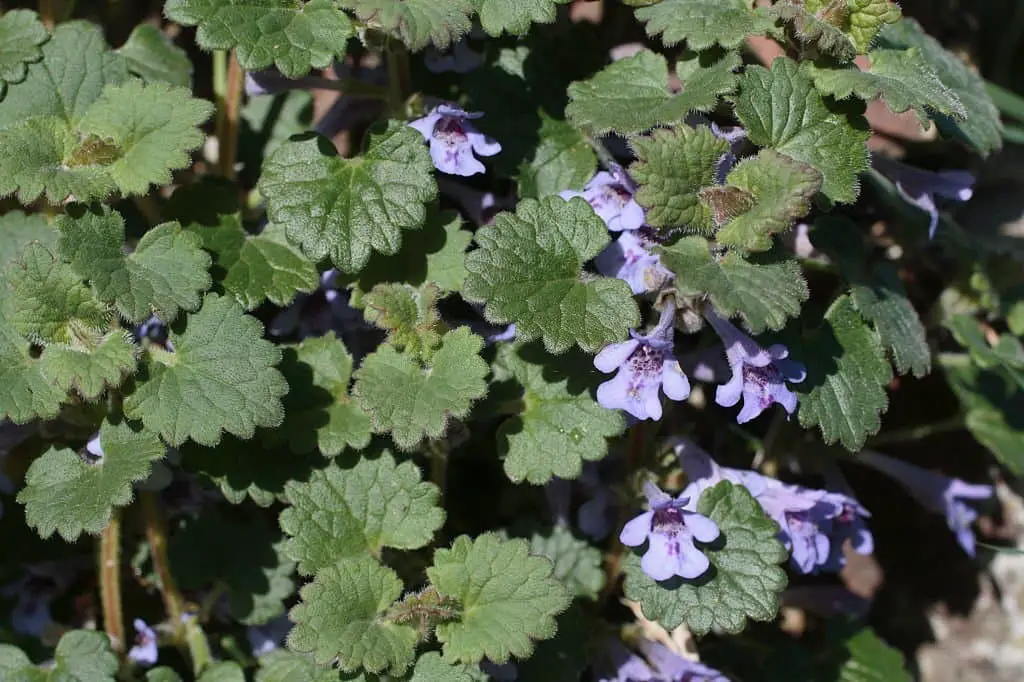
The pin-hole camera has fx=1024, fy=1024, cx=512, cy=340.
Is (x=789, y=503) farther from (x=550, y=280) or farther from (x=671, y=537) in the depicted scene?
(x=550, y=280)

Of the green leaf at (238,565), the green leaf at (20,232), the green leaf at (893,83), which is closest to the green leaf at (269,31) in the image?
the green leaf at (20,232)

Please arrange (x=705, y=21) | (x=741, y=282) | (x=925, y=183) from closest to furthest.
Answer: (x=741, y=282) → (x=705, y=21) → (x=925, y=183)

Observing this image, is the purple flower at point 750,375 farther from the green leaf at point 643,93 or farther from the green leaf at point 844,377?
the green leaf at point 643,93

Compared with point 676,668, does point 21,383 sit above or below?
above

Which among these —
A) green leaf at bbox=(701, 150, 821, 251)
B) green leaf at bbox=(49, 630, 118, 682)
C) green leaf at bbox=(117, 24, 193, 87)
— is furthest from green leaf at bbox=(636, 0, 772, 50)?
green leaf at bbox=(49, 630, 118, 682)

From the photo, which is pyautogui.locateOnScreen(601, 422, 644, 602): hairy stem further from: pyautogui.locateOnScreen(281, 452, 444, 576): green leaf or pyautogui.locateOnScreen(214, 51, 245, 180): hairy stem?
pyautogui.locateOnScreen(214, 51, 245, 180): hairy stem

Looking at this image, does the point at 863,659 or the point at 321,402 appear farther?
the point at 863,659

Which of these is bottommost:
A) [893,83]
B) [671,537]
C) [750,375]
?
[671,537]

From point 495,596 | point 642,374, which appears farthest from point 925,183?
point 495,596
